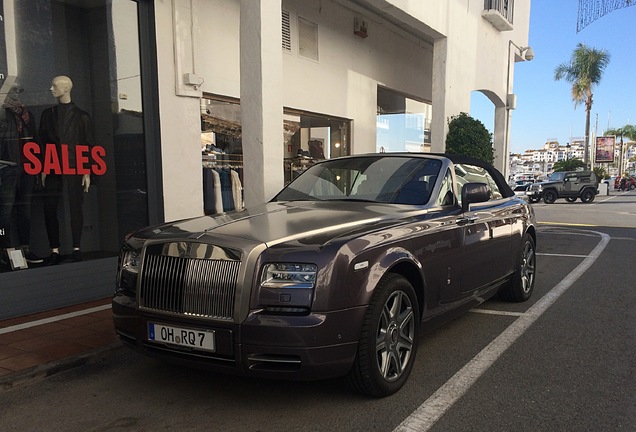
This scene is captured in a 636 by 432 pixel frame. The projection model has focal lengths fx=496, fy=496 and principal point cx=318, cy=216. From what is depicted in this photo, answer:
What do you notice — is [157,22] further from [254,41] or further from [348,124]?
[348,124]

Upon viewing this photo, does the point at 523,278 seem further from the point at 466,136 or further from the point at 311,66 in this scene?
the point at 466,136

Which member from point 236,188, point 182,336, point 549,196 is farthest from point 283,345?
point 549,196

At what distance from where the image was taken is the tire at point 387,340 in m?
2.96

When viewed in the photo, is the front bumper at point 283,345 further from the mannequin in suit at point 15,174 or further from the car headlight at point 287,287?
the mannequin in suit at point 15,174

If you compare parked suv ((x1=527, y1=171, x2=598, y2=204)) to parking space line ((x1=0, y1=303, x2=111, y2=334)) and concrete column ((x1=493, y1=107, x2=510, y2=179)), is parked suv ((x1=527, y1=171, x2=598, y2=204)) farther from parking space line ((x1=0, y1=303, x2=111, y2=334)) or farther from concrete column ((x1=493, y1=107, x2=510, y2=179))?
parking space line ((x1=0, y1=303, x2=111, y2=334))

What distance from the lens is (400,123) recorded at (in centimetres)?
1698

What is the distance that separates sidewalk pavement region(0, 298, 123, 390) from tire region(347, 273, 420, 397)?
2.30 meters

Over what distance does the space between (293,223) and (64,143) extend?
157 inches

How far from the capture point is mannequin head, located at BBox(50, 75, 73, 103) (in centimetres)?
596

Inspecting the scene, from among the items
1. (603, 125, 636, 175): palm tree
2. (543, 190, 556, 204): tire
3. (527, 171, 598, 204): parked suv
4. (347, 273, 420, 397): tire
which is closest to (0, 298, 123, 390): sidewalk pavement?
(347, 273, 420, 397): tire

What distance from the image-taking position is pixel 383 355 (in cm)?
316

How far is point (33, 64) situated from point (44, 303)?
2.76m

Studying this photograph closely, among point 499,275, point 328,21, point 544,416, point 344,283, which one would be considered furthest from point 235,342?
point 328,21

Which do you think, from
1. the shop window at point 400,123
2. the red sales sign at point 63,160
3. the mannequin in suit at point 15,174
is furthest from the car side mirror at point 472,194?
the shop window at point 400,123
